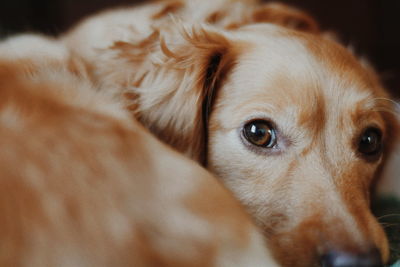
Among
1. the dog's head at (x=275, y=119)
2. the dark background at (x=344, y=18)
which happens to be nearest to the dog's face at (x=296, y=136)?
the dog's head at (x=275, y=119)

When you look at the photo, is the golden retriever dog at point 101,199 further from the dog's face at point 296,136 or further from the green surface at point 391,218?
the green surface at point 391,218

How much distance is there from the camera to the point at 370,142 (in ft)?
4.87

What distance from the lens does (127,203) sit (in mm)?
876

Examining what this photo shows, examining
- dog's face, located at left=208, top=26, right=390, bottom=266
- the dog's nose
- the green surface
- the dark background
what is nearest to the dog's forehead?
dog's face, located at left=208, top=26, right=390, bottom=266

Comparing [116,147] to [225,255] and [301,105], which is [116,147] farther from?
[301,105]

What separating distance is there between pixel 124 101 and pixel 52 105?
405 mm

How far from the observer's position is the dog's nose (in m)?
1.07

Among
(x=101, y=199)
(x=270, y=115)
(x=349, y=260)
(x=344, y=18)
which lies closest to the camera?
(x=101, y=199)

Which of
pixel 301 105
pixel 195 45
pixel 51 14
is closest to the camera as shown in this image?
pixel 301 105

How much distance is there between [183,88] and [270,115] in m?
0.26

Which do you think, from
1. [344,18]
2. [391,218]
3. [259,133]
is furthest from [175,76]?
[344,18]

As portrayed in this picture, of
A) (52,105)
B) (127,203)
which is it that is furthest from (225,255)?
(52,105)

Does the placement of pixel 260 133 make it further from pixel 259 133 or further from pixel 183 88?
pixel 183 88

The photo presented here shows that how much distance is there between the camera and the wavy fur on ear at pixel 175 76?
1.41m
